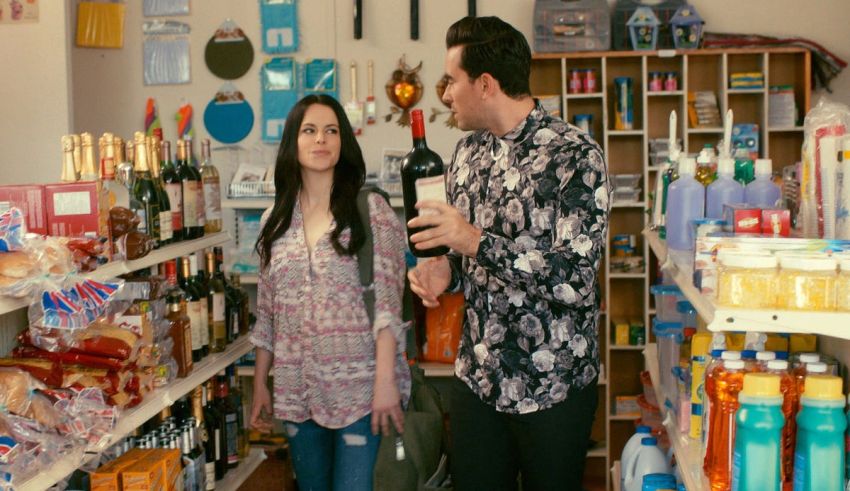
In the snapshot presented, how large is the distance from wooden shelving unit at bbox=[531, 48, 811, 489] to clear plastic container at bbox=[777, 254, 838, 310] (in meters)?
4.00

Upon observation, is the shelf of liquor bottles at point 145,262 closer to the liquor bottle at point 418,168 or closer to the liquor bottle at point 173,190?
the liquor bottle at point 173,190

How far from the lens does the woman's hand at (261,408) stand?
10.4 ft

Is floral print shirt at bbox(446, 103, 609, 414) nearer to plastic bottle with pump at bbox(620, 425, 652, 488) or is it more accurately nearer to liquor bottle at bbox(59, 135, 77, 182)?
plastic bottle with pump at bbox(620, 425, 652, 488)

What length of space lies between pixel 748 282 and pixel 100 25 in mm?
5477

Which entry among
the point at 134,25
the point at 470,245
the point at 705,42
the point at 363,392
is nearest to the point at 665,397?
the point at 363,392

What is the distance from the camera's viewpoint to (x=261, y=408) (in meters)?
3.21

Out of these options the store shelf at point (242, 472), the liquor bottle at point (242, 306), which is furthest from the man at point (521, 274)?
the liquor bottle at point (242, 306)

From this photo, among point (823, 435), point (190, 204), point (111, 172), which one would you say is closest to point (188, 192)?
point (190, 204)

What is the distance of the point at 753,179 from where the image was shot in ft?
9.07

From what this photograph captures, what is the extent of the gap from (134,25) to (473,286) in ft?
14.7

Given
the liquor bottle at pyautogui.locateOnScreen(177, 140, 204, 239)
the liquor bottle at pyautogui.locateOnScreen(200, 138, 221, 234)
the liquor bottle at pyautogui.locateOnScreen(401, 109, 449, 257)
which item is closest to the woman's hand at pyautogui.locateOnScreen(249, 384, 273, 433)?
the liquor bottle at pyautogui.locateOnScreen(177, 140, 204, 239)

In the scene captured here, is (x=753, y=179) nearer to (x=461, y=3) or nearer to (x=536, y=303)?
(x=536, y=303)

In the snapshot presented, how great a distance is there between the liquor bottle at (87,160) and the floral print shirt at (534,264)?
1147 millimetres

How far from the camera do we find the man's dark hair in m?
2.43
